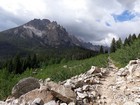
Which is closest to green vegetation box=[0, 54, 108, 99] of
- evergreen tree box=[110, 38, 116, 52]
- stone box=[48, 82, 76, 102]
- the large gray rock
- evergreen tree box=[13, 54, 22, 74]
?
the large gray rock

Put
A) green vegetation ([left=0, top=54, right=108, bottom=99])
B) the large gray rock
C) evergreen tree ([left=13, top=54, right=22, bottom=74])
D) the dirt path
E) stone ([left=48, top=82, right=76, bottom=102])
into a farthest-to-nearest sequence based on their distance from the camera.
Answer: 1. evergreen tree ([left=13, top=54, right=22, bottom=74])
2. green vegetation ([left=0, top=54, right=108, bottom=99])
3. the large gray rock
4. the dirt path
5. stone ([left=48, top=82, right=76, bottom=102])

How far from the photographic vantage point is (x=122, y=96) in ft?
61.6

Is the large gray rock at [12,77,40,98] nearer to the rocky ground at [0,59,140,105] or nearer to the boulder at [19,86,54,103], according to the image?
the rocky ground at [0,59,140,105]

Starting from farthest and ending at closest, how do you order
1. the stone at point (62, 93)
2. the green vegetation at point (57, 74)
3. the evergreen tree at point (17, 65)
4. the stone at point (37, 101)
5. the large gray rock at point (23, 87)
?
the evergreen tree at point (17, 65) < the green vegetation at point (57, 74) < the large gray rock at point (23, 87) < the stone at point (62, 93) < the stone at point (37, 101)

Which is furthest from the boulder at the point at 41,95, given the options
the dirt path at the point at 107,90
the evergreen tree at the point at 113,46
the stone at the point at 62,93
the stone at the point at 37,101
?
the evergreen tree at the point at 113,46

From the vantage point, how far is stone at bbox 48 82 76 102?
1755cm

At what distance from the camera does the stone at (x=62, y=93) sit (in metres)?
17.5

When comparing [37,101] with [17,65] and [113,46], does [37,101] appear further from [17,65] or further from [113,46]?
[113,46]

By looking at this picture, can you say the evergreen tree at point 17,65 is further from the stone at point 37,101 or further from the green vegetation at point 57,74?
the stone at point 37,101

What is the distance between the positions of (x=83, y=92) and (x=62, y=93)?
2107 mm

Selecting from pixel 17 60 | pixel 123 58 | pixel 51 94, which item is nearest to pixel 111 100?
pixel 51 94

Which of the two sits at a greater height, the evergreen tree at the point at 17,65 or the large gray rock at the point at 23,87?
the evergreen tree at the point at 17,65

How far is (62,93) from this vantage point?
17.8 meters

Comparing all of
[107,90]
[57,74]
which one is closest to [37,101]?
[107,90]
